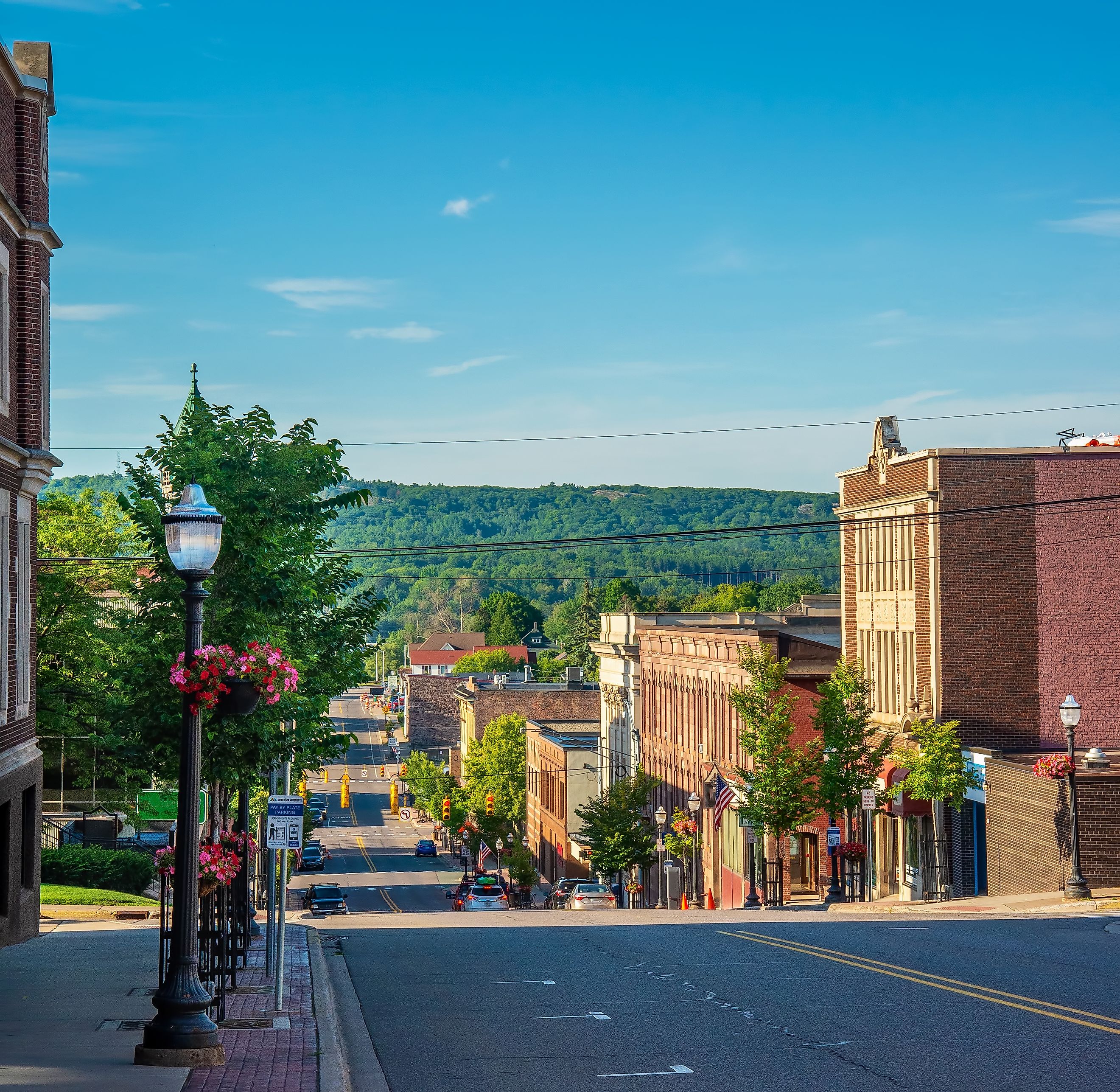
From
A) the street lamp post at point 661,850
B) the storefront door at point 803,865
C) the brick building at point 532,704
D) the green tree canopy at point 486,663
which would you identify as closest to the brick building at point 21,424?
the storefront door at point 803,865

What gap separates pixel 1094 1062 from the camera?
38.5 ft

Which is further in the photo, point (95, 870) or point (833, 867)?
point (833, 867)

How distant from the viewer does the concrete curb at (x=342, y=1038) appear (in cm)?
1218

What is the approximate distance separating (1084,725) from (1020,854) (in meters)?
5.89

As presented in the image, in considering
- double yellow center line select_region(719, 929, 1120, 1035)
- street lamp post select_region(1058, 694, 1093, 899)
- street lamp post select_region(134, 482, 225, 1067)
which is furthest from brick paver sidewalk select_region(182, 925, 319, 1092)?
street lamp post select_region(1058, 694, 1093, 899)

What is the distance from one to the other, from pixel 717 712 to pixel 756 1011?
43.2 metres

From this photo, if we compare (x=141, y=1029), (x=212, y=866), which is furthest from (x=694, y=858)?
(x=141, y=1029)

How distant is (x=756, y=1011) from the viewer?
50.2ft

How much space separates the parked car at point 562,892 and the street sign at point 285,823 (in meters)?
43.9

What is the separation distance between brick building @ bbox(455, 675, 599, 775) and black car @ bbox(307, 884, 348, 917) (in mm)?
45796

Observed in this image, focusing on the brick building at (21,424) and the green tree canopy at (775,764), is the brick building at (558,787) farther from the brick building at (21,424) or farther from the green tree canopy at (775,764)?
the brick building at (21,424)

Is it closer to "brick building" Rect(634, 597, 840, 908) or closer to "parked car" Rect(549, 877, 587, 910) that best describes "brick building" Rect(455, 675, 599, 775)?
"brick building" Rect(634, 597, 840, 908)

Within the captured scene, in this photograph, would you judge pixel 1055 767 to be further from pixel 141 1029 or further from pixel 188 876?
pixel 188 876

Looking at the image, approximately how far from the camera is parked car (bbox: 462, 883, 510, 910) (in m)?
56.0
